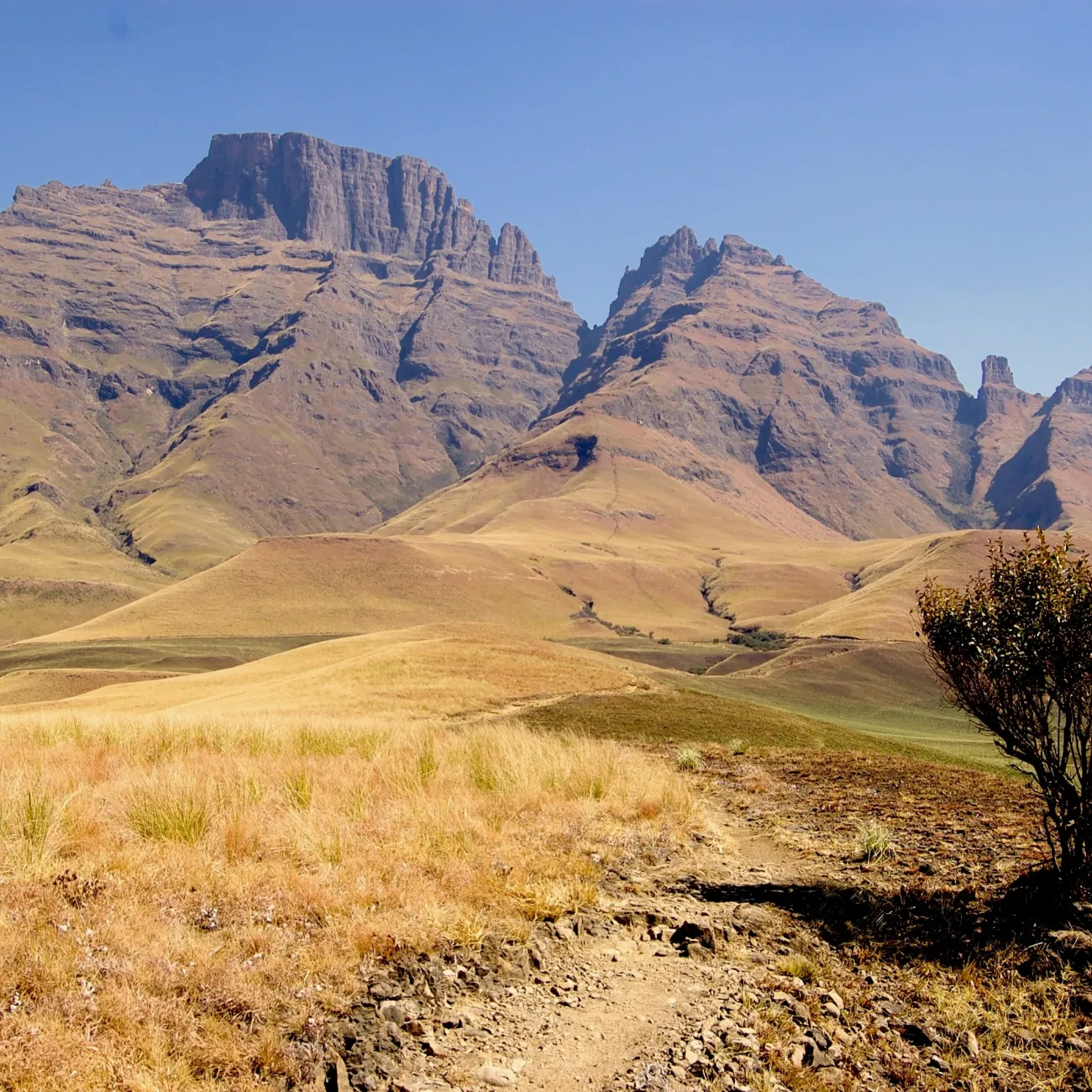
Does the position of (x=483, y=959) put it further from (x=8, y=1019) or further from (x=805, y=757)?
(x=805, y=757)

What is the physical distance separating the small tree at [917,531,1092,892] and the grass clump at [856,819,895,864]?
6.23ft

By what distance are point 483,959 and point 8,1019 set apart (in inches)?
135

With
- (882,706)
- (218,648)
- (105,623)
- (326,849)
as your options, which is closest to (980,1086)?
(326,849)

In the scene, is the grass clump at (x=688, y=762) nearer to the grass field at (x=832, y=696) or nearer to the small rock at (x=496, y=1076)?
the grass field at (x=832, y=696)

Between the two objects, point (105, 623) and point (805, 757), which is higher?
point (805, 757)

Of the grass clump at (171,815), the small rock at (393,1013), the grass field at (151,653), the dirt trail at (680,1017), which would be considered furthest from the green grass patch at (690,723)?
the grass field at (151,653)

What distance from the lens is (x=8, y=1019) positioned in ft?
18.6

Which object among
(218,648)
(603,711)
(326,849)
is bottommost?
(218,648)

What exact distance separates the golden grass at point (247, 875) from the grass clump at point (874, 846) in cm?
225

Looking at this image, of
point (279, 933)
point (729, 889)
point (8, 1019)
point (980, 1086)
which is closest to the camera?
point (8, 1019)

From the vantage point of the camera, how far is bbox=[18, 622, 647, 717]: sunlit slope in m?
33.0

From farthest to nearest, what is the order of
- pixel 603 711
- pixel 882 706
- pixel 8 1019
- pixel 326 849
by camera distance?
pixel 882 706
pixel 603 711
pixel 326 849
pixel 8 1019

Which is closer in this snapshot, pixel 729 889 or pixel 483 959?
pixel 483 959

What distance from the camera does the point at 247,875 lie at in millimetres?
8414
